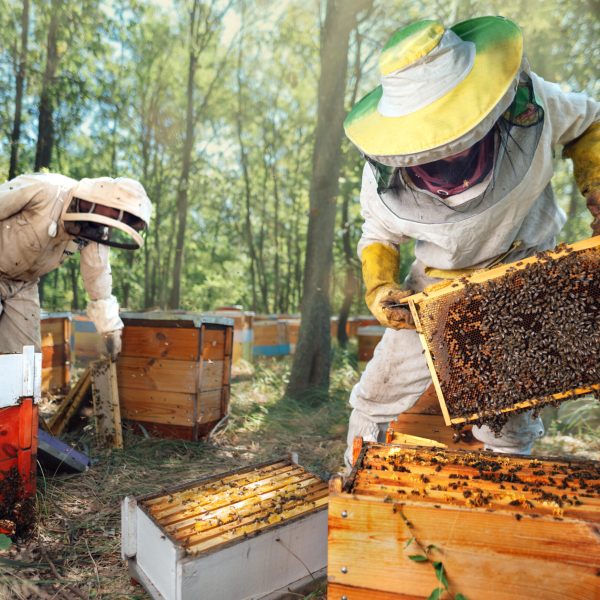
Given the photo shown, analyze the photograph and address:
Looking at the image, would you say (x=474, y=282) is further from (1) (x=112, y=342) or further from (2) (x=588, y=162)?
(1) (x=112, y=342)

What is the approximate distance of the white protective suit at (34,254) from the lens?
11.3ft

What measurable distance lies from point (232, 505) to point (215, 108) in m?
18.9

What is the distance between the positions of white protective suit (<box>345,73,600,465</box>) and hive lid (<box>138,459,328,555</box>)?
0.38 metres

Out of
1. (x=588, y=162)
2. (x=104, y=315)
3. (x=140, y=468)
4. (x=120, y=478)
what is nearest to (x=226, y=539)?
(x=120, y=478)

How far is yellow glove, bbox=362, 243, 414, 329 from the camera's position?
2.21m

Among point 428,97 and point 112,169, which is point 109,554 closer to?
point 428,97

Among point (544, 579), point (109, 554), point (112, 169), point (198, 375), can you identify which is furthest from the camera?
point (112, 169)

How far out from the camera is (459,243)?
2129mm

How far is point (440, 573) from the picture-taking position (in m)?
1.29

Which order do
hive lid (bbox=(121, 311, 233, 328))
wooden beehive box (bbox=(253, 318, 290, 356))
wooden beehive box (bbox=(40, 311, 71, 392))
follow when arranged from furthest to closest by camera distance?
wooden beehive box (bbox=(253, 318, 290, 356))
wooden beehive box (bbox=(40, 311, 71, 392))
hive lid (bbox=(121, 311, 233, 328))

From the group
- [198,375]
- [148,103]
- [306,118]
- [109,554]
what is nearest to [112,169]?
[148,103]

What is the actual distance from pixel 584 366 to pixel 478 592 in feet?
2.86

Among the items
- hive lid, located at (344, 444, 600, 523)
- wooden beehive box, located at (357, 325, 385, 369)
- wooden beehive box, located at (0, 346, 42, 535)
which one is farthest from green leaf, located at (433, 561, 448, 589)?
wooden beehive box, located at (357, 325, 385, 369)

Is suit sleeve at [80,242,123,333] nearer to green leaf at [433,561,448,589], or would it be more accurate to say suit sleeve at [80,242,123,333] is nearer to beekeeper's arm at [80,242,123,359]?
beekeeper's arm at [80,242,123,359]
